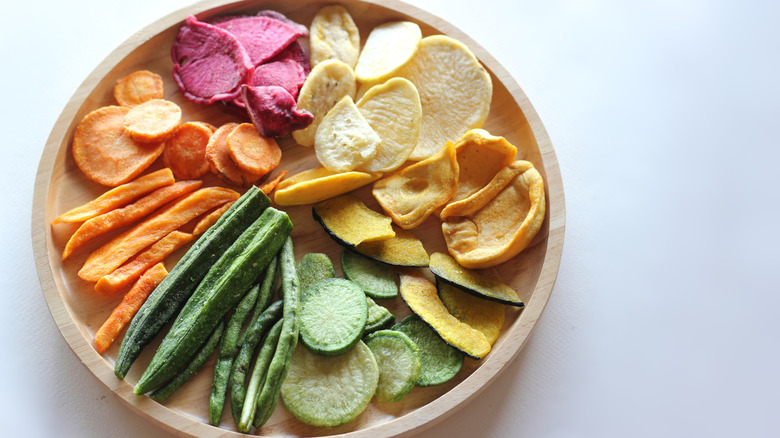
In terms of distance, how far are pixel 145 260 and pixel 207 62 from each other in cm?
112

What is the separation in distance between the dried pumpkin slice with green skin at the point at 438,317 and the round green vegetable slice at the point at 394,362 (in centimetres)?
15

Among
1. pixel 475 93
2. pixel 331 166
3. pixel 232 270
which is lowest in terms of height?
pixel 232 270

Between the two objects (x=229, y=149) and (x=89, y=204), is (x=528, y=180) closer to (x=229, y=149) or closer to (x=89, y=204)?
(x=229, y=149)

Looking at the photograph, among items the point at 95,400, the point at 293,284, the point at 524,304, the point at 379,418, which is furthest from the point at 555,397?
the point at 95,400

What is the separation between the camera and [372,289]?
315 centimetres

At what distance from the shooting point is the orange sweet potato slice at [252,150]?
3.23 m

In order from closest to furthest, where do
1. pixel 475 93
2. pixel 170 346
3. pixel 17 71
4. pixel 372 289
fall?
pixel 170 346
pixel 372 289
pixel 475 93
pixel 17 71

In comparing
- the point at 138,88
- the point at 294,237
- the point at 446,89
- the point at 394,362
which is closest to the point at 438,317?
the point at 394,362

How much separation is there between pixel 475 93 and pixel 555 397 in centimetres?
170

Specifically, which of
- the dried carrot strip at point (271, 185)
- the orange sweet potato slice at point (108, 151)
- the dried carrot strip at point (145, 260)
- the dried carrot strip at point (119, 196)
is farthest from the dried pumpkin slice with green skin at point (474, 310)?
the orange sweet potato slice at point (108, 151)

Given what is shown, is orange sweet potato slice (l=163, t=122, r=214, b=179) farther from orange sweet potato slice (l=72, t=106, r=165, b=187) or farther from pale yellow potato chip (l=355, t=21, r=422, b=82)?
pale yellow potato chip (l=355, t=21, r=422, b=82)

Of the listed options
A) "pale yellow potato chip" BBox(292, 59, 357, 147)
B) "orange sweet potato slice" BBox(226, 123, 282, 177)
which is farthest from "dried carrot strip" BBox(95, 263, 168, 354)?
"pale yellow potato chip" BBox(292, 59, 357, 147)

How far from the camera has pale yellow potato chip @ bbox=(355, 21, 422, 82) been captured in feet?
11.3

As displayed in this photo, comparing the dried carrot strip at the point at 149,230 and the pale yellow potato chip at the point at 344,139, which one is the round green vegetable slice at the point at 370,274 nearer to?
the pale yellow potato chip at the point at 344,139
